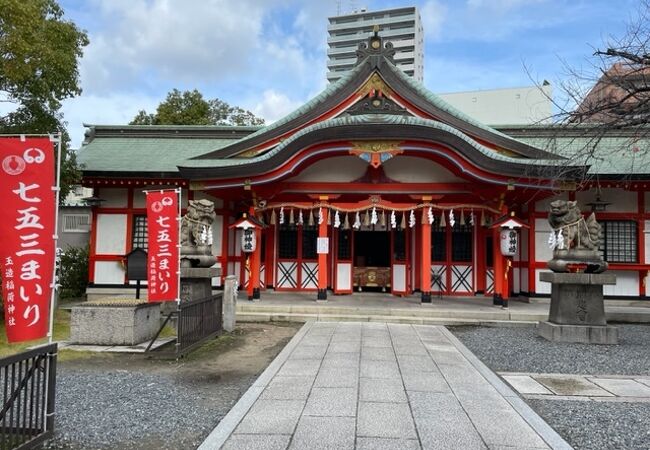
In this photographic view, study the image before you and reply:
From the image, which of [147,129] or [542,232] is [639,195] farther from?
[147,129]

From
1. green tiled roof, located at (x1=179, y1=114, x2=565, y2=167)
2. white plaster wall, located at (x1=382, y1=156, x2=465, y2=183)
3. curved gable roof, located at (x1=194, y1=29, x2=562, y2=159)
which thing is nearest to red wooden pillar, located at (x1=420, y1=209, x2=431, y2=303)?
white plaster wall, located at (x1=382, y1=156, x2=465, y2=183)

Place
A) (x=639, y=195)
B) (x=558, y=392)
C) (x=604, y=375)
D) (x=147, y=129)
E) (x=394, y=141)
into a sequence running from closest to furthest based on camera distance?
(x=558, y=392)
(x=604, y=375)
(x=394, y=141)
(x=639, y=195)
(x=147, y=129)

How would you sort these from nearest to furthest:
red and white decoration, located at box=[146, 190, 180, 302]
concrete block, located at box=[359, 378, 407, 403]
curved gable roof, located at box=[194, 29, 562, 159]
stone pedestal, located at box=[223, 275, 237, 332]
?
concrete block, located at box=[359, 378, 407, 403]
red and white decoration, located at box=[146, 190, 180, 302]
stone pedestal, located at box=[223, 275, 237, 332]
curved gable roof, located at box=[194, 29, 562, 159]

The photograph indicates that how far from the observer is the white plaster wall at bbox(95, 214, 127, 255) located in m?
14.4

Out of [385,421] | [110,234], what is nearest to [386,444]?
[385,421]

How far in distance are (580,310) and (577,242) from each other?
4.62ft

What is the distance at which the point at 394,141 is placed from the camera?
460 inches

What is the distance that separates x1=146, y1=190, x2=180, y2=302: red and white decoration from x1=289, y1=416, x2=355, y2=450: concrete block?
4384 mm

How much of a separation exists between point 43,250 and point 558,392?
20.4 feet

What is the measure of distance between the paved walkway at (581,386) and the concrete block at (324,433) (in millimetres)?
2685

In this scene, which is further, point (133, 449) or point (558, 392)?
point (558, 392)

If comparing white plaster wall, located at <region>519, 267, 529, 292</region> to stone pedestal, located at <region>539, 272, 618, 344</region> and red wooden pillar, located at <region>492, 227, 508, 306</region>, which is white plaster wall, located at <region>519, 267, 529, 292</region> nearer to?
red wooden pillar, located at <region>492, 227, 508, 306</region>

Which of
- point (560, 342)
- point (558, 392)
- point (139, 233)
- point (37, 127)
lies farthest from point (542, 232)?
point (37, 127)

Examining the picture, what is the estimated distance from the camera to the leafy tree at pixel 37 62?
30.3 ft
